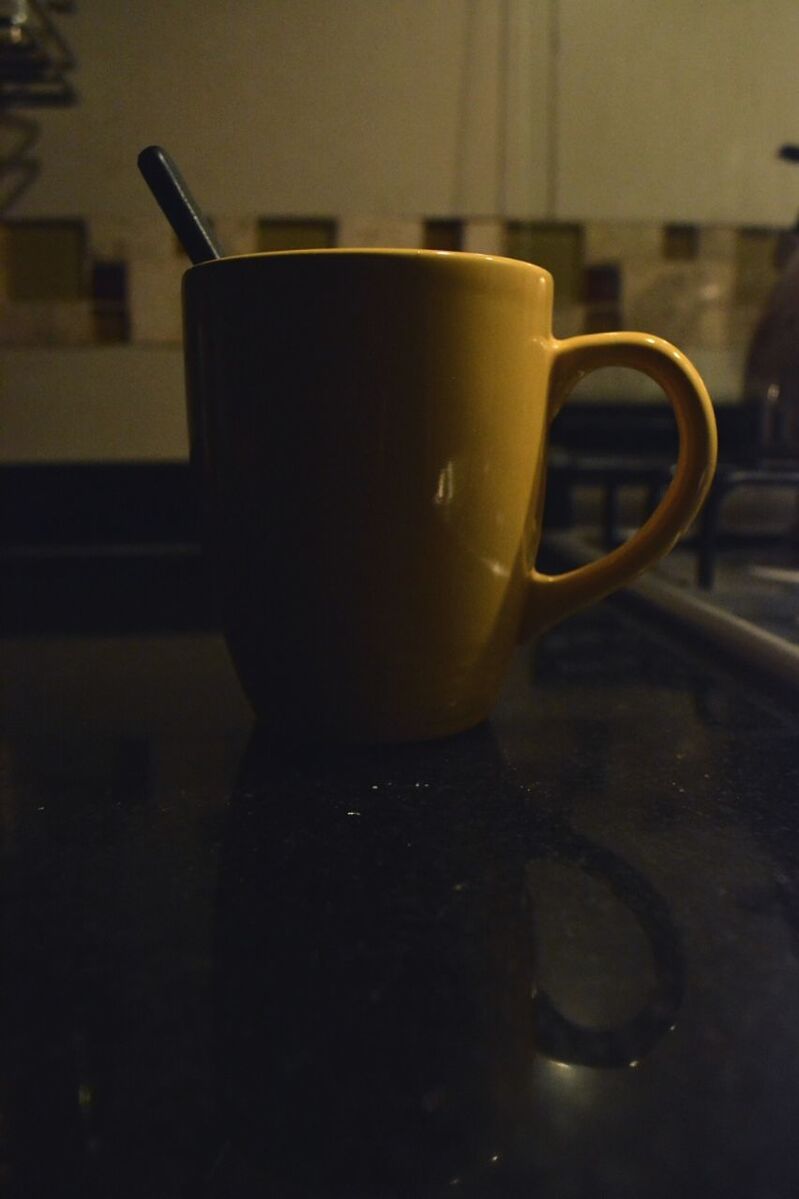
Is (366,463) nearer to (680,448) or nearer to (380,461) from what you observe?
(380,461)

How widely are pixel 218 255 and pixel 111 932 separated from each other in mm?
234

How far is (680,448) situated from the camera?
0.31 m

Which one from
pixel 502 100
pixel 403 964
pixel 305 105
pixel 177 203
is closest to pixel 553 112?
pixel 502 100

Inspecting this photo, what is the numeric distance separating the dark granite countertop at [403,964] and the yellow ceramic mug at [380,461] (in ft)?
0.11

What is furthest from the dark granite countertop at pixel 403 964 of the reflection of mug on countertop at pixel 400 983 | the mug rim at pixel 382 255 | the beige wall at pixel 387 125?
the beige wall at pixel 387 125

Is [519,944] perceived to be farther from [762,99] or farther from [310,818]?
[762,99]

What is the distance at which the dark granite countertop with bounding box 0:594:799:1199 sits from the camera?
145 millimetres

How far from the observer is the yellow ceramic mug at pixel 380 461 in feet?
0.91

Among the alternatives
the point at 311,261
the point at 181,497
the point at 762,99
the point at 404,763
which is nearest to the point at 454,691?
the point at 404,763

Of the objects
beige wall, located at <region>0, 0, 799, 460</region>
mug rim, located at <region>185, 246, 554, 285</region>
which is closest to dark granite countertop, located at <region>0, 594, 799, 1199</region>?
mug rim, located at <region>185, 246, 554, 285</region>

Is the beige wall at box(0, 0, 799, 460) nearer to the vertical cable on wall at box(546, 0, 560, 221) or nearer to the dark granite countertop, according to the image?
the vertical cable on wall at box(546, 0, 560, 221)

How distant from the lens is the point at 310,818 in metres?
0.27

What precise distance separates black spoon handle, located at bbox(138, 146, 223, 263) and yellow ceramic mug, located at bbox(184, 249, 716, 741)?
0.04 m

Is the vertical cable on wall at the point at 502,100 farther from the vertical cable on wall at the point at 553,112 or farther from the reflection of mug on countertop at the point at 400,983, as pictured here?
the reflection of mug on countertop at the point at 400,983
